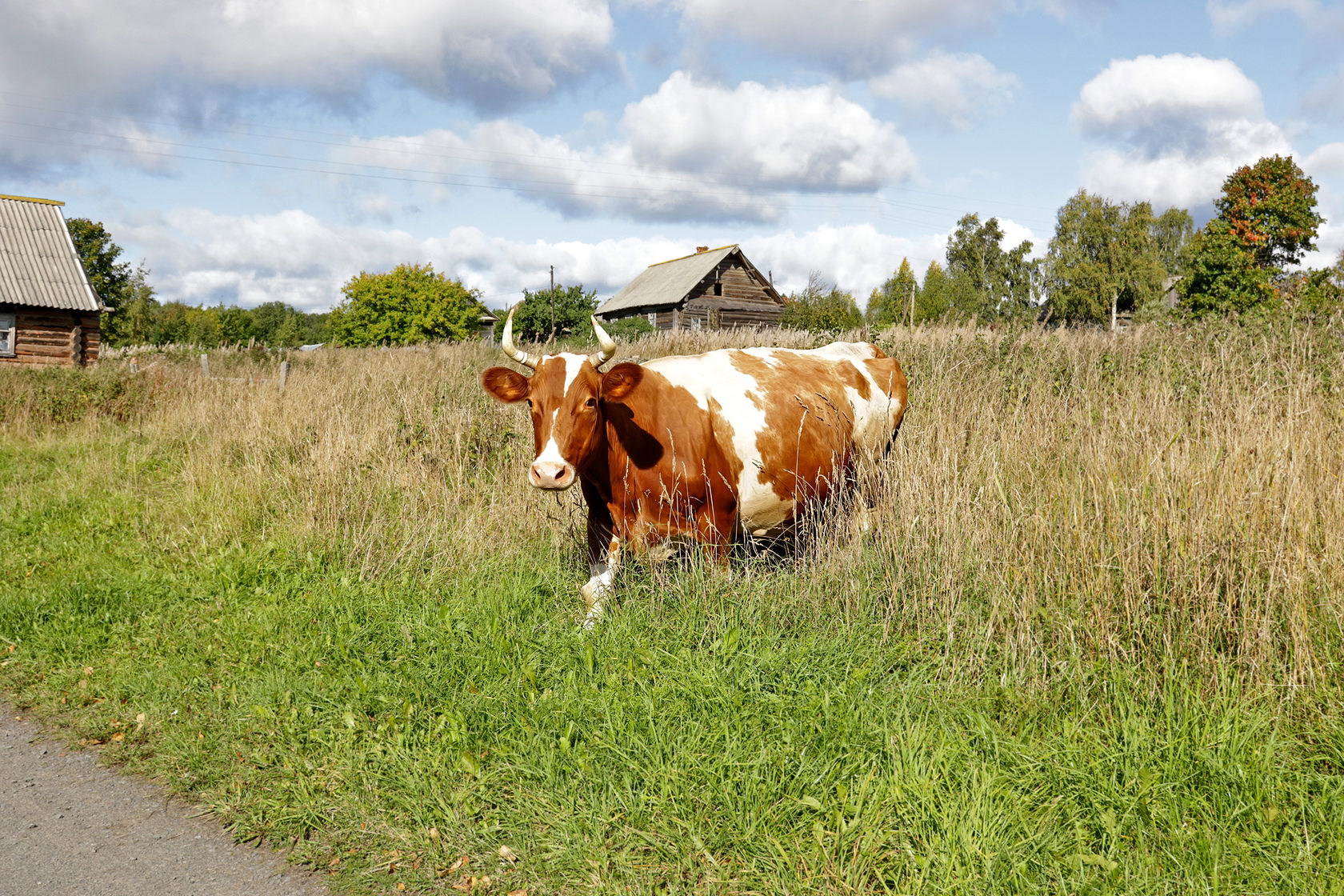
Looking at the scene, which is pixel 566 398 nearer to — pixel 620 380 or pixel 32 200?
pixel 620 380

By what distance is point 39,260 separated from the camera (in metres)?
26.5

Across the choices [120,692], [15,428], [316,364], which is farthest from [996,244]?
[120,692]

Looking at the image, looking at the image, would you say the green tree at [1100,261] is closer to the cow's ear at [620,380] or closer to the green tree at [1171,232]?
the green tree at [1171,232]

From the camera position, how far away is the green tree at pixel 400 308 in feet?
147

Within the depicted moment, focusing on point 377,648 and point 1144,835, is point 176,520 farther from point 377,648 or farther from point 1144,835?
point 1144,835

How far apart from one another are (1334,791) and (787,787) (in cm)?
178

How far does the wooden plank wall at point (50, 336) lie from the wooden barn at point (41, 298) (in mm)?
20

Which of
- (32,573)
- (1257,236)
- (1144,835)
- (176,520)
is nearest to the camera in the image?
(1144,835)

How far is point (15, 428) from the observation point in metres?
12.1

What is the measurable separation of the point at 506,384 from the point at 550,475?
94 cm

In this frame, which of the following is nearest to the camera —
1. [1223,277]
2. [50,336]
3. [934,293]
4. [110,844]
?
[110,844]

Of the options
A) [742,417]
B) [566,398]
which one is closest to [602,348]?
[566,398]

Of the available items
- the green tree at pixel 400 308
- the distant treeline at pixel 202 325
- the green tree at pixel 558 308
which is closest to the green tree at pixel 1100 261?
the green tree at pixel 558 308

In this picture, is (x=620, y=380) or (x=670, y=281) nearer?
(x=620, y=380)
